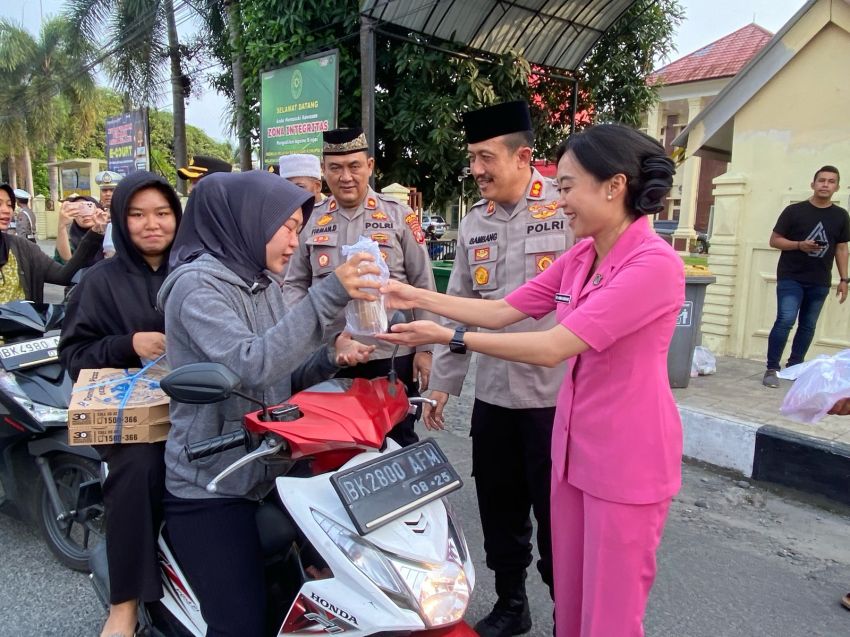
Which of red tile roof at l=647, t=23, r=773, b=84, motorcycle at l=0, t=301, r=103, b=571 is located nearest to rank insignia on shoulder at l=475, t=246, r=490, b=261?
motorcycle at l=0, t=301, r=103, b=571

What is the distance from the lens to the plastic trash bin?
17.1 ft

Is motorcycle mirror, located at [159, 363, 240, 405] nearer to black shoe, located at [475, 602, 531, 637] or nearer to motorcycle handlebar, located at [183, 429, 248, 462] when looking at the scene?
motorcycle handlebar, located at [183, 429, 248, 462]

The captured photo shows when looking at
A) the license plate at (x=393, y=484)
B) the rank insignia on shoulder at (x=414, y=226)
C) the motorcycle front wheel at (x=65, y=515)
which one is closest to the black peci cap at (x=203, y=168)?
the rank insignia on shoulder at (x=414, y=226)

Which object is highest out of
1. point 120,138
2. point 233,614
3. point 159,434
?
point 120,138

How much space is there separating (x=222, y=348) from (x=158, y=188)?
1.06 meters

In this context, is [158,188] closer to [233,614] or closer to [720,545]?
[233,614]

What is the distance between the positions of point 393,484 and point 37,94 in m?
30.2

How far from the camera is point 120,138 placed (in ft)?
58.4

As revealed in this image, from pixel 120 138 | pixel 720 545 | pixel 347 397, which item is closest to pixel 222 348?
pixel 347 397

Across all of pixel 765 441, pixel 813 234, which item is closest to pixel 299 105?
pixel 813 234

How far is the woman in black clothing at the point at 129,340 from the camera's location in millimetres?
1963

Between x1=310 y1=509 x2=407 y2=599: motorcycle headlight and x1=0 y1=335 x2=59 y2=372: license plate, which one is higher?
→ x1=0 y1=335 x2=59 y2=372: license plate

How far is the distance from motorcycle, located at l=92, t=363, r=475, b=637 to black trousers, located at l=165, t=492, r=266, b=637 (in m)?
0.06

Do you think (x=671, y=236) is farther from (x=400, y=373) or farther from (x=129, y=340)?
(x=129, y=340)
